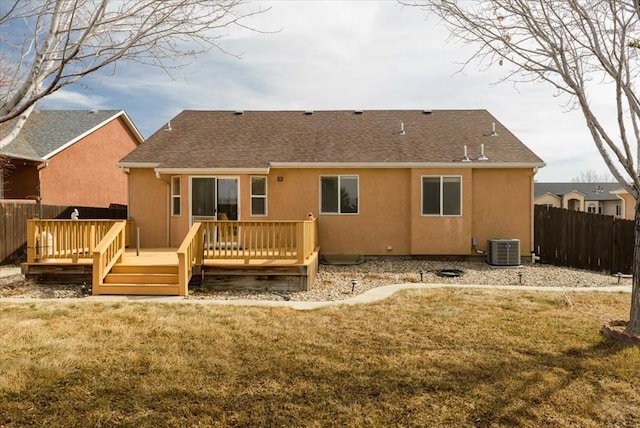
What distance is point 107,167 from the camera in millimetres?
21016

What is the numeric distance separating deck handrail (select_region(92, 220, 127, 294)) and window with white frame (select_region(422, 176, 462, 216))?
27.8 feet

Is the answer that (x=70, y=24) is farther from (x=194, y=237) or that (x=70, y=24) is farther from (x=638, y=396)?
(x=638, y=396)

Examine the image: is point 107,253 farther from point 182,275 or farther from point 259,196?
point 259,196

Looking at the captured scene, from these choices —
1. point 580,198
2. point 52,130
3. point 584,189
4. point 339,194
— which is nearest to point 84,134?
point 52,130

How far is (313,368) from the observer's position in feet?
14.8

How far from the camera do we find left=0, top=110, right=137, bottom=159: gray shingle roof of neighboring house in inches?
659

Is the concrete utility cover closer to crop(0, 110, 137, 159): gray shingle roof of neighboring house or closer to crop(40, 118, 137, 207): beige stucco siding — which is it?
crop(0, 110, 137, 159): gray shingle roof of neighboring house

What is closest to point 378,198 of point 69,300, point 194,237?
point 194,237

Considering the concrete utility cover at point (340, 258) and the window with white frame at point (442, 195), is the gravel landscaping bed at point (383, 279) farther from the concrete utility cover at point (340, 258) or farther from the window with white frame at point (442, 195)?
the window with white frame at point (442, 195)

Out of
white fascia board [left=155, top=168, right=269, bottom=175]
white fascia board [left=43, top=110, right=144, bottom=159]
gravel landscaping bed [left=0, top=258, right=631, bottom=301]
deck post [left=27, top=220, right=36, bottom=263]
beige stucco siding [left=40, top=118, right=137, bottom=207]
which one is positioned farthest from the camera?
beige stucco siding [left=40, top=118, right=137, bottom=207]

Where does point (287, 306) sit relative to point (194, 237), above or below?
below

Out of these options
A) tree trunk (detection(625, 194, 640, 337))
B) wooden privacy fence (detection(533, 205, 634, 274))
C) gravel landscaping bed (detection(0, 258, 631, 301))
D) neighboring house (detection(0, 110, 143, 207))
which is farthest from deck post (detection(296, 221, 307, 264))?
neighboring house (detection(0, 110, 143, 207))

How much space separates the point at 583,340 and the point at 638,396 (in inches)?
66.3

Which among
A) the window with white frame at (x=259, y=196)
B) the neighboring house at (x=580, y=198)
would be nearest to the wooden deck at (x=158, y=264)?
the window with white frame at (x=259, y=196)
